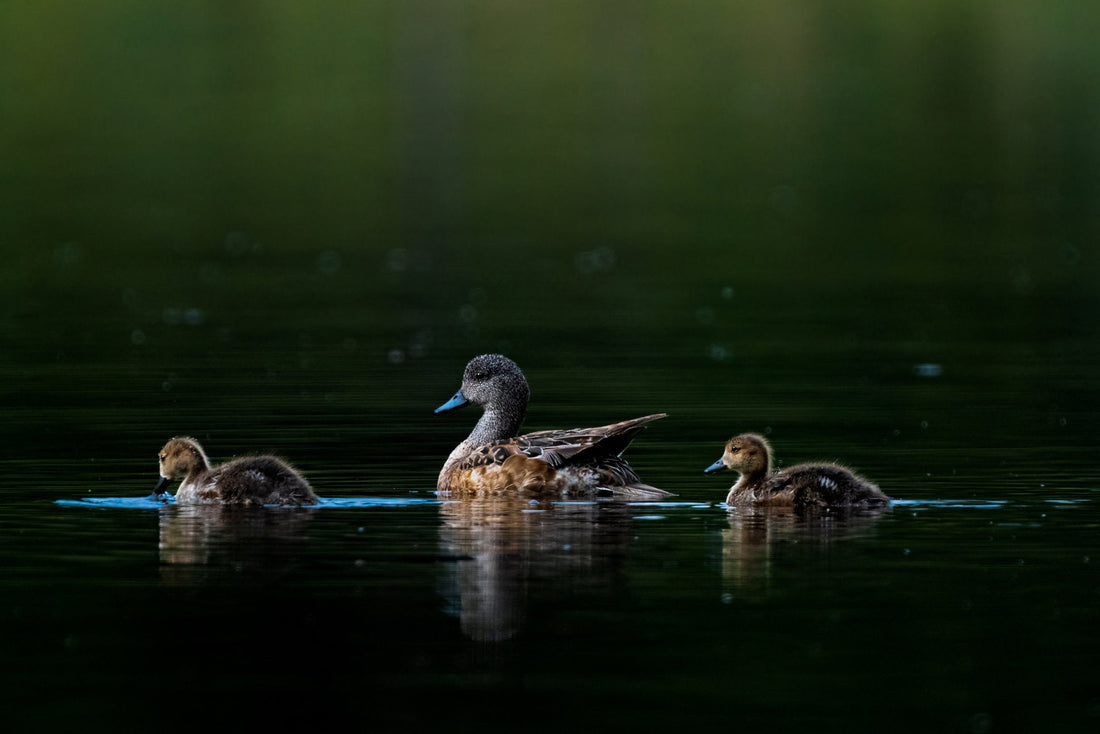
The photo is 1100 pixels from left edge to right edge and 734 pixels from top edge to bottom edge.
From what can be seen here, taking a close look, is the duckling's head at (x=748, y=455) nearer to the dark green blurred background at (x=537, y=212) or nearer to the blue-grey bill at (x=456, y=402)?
the blue-grey bill at (x=456, y=402)

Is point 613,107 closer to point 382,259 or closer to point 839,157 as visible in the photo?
point 839,157

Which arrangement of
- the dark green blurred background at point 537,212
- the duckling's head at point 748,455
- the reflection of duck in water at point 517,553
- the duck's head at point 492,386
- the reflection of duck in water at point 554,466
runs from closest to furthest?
the reflection of duck in water at point 517,553 → the duckling's head at point 748,455 → the reflection of duck in water at point 554,466 → the duck's head at point 492,386 → the dark green blurred background at point 537,212

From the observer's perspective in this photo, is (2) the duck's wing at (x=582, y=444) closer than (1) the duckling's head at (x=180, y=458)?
No

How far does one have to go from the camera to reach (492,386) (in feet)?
48.4

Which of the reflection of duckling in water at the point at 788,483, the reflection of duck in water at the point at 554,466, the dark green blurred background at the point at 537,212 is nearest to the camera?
the reflection of duckling in water at the point at 788,483

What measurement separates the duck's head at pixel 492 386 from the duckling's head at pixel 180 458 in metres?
2.13

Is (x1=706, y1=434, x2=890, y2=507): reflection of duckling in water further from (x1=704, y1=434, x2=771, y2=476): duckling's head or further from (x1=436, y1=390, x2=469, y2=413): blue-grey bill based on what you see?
(x1=436, y1=390, x2=469, y2=413): blue-grey bill

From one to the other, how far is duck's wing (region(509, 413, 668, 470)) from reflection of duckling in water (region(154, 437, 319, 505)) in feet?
5.34

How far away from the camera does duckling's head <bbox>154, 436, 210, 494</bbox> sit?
13.1 m

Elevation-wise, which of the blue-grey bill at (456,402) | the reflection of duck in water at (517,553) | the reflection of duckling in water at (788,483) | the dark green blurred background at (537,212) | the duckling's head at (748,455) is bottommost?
the reflection of duck in water at (517,553)

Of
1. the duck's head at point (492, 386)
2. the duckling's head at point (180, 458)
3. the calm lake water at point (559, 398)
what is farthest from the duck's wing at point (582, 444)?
the duckling's head at point (180, 458)

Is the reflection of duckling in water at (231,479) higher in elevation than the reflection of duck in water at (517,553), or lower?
higher

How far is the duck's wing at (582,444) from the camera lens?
1339 cm

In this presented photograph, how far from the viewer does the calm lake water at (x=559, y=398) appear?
866 centimetres
